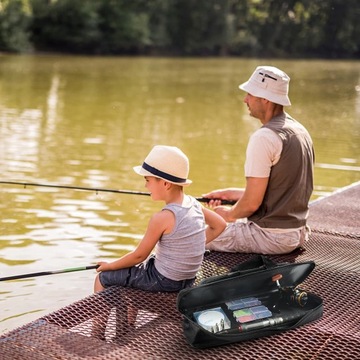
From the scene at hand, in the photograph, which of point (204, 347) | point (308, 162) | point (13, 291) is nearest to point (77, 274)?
point (13, 291)

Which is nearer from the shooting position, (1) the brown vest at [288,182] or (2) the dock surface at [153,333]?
(2) the dock surface at [153,333]

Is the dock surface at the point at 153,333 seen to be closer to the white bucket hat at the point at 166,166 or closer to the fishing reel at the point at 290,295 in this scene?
the fishing reel at the point at 290,295

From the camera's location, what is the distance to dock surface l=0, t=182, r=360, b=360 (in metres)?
3.14

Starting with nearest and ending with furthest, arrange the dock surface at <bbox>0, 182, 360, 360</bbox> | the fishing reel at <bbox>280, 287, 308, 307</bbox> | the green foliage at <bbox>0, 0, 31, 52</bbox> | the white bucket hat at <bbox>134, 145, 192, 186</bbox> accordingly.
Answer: the dock surface at <bbox>0, 182, 360, 360</bbox> → the white bucket hat at <bbox>134, 145, 192, 186</bbox> → the fishing reel at <bbox>280, 287, 308, 307</bbox> → the green foliage at <bbox>0, 0, 31, 52</bbox>

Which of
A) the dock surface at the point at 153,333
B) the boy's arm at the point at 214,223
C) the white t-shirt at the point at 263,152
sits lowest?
the dock surface at the point at 153,333

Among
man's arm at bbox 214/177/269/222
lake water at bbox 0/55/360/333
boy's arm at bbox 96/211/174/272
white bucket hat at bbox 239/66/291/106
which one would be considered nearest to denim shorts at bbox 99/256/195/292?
boy's arm at bbox 96/211/174/272

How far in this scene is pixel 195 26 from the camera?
50156 millimetres

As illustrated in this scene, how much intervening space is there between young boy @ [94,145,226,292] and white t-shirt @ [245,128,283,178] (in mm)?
614

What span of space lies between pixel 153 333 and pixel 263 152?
1.32 metres

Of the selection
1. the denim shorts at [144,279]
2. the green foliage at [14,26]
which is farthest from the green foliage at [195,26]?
the denim shorts at [144,279]

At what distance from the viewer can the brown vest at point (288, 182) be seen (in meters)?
4.25

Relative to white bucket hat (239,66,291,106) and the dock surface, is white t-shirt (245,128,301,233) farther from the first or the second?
the dock surface

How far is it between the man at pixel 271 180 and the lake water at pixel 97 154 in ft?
3.91

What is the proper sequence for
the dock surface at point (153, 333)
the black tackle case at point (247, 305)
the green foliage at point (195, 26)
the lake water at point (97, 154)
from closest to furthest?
the dock surface at point (153, 333)
the black tackle case at point (247, 305)
the lake water at point (97, 154)
the green foliage at point (195, 26)
